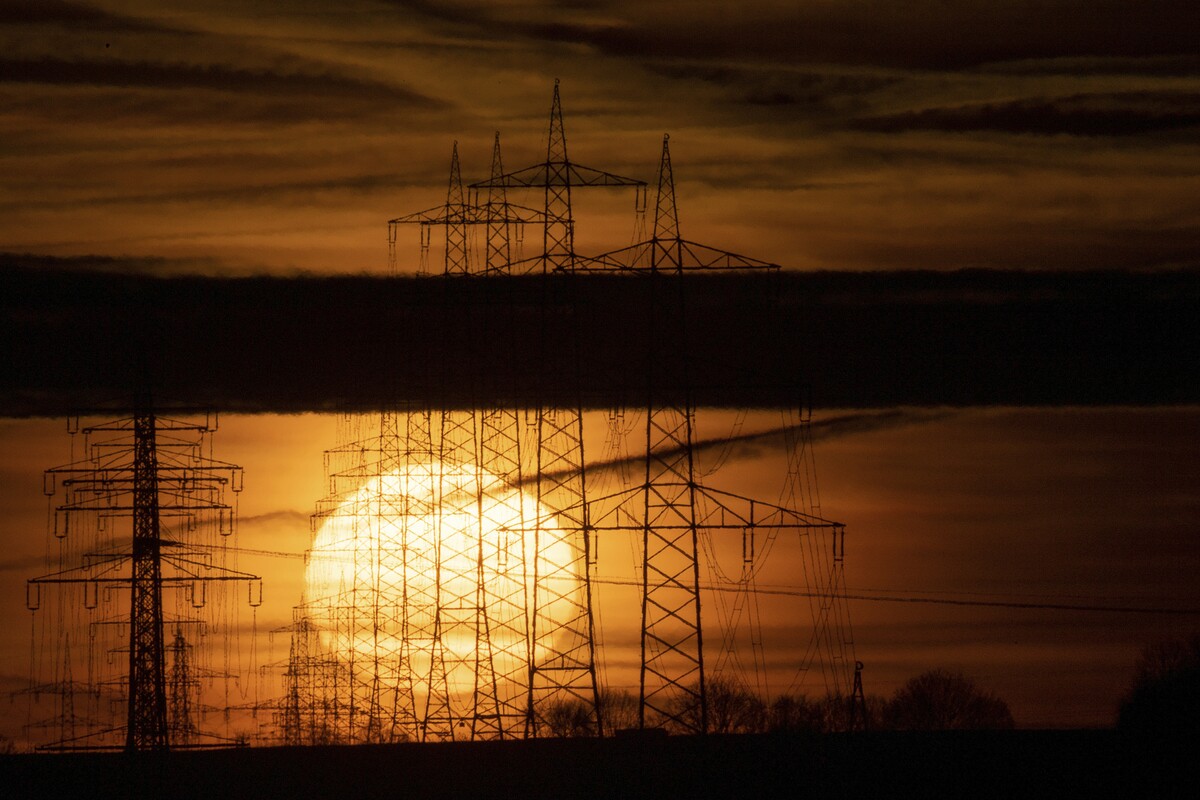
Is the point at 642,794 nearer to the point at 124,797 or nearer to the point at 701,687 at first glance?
the point at 701,687

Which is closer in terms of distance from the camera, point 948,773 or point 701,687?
point 701,687

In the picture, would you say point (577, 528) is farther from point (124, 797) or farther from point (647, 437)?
point (124, 797)

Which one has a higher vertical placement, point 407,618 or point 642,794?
point 407,618

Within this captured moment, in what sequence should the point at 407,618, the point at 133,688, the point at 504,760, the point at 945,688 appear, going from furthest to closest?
the point at 945,688, the point at 407,618, the point at 133,688, the point at 504,760

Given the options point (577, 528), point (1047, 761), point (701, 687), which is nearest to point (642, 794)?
point (701, 687)

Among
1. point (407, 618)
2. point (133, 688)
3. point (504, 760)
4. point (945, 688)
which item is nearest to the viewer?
point (504, 760)

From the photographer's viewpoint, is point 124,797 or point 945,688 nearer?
point 124,797

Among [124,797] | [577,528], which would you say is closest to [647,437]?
[577,528]
